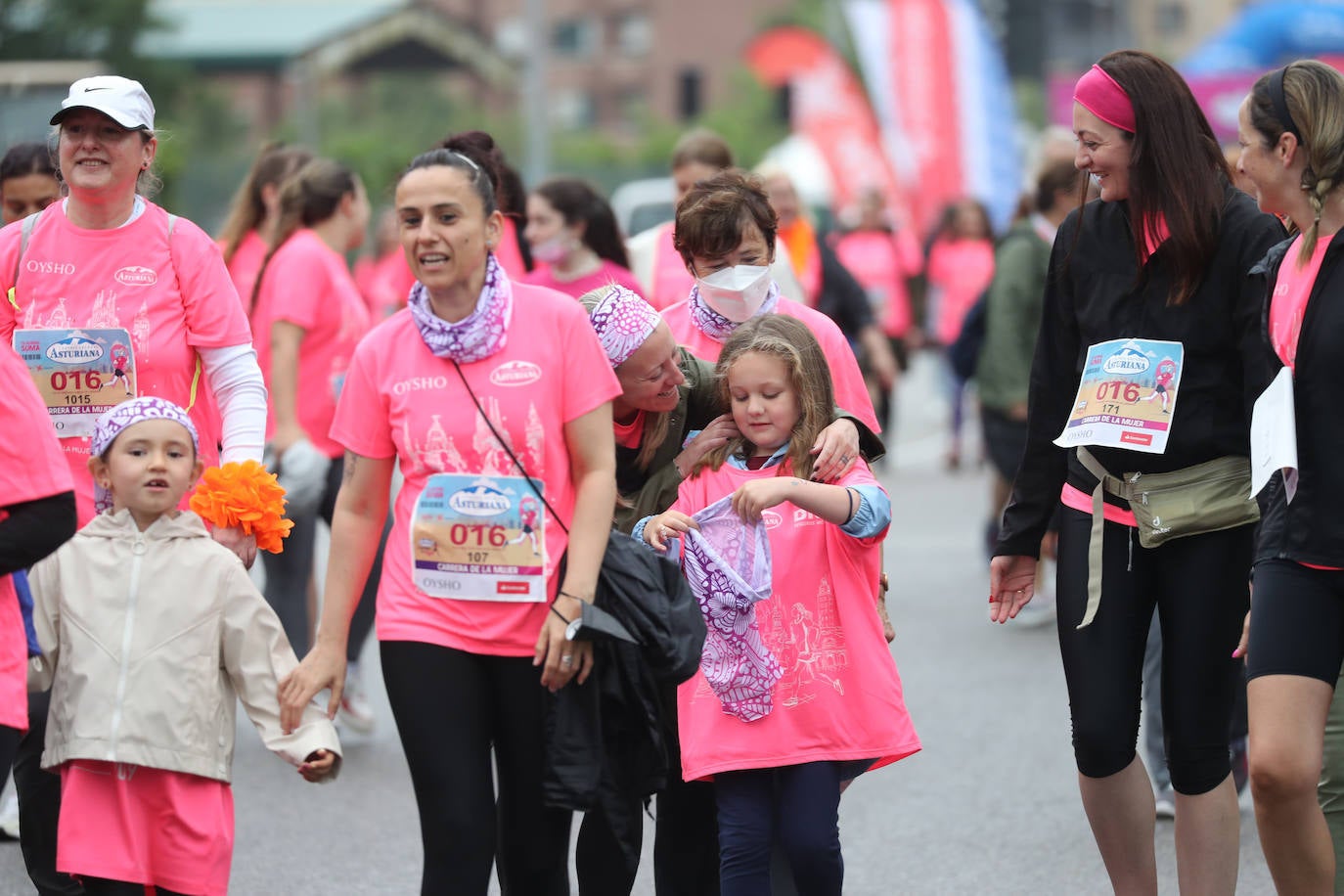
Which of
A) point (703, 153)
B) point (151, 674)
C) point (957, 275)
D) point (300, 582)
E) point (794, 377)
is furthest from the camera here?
point (957, 275)

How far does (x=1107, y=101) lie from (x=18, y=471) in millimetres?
2514

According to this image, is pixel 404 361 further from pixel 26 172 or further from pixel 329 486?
pixel 329 486

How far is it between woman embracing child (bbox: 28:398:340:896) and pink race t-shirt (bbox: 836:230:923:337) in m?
13.4

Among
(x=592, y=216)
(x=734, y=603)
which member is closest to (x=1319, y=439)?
(x=734, y=603)

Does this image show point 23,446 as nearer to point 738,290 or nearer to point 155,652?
point 155,652

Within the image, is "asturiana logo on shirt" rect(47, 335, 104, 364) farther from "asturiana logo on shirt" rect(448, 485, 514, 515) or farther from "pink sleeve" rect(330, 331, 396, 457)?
"asturiana logo on shirt" rect(448, 485, 514, 515)

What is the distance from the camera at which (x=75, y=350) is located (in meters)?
4.92

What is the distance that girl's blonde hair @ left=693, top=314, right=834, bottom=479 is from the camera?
4680mm

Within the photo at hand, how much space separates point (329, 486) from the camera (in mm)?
7852

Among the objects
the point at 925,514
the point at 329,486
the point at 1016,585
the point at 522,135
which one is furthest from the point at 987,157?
the point at 522,135

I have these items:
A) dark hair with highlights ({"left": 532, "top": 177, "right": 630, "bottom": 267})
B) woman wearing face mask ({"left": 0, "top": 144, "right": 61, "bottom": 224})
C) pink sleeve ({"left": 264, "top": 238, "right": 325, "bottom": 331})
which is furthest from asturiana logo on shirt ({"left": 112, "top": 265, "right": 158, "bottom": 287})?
dark hair with highlights ({"left": 532, "top": 177, "right": 630, "bottom": 267})

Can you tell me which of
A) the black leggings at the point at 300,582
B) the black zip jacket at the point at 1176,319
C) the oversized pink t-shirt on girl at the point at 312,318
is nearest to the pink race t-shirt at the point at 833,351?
the black zip jacket at the point at 1176,319

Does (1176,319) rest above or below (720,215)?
below

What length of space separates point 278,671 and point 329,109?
47998mm
